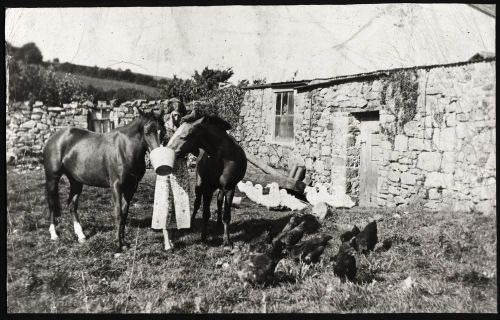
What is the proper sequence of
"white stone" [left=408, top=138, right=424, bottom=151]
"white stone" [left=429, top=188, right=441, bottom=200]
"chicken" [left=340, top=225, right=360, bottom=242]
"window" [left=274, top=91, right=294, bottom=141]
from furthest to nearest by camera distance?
"window" [left=274, top=91, right=294, bottom=141] → "white stone" [left=408, top=138, right=424, bottom=151] → "white stone" [left=429, top=188, right=441, bottom=200] → "chicken" [left=340, top=225, right=360, bottom=242]

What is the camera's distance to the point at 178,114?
197 inches

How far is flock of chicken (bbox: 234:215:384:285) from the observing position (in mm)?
4184

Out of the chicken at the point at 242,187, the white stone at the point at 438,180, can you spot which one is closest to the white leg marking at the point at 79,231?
the chicken at the point at 242,187

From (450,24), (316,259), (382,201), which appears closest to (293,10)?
(450,24)

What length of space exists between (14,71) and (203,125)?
2.33m

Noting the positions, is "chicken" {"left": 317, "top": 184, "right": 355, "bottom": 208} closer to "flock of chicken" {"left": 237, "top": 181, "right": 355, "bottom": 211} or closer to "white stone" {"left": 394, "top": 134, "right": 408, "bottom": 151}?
"flock of chicken" {"left": 237, "top": 181, "right": 355, "bottom": 211}

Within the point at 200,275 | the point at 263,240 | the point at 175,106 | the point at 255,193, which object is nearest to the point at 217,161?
the point at 175,106

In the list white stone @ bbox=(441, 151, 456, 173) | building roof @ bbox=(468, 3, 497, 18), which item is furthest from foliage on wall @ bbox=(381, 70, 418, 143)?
building roof @ bbox=(468, 3, 497, 18)

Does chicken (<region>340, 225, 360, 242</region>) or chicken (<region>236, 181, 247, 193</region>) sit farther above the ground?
chicken (<region>236, 181, 247, 193</region>)

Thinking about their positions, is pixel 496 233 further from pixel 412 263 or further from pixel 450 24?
pixel 450 24

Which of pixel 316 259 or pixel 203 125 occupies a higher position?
pixel 203 125

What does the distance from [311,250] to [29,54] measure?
4.29 m

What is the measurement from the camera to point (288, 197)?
892cm

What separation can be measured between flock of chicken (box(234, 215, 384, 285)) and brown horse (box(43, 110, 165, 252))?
172 cm
